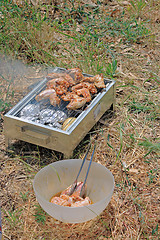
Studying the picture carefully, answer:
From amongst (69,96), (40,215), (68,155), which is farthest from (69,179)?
(69,96)

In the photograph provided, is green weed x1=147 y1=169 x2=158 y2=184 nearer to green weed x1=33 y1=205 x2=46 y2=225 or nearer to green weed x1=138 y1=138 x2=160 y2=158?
green weed x1=138 y1=138 x2=160 y2=158

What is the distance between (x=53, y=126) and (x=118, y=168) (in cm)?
78

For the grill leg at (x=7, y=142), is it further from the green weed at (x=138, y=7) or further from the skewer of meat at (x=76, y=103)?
the green weed at (x=138, y=7)

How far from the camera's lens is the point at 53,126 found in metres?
3.30

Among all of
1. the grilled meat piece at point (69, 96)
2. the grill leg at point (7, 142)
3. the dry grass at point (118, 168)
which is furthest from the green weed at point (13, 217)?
A: the grilled meat piece at point (69, 96)

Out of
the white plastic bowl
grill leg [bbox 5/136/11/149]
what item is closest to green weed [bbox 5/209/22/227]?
the white plastic bowl

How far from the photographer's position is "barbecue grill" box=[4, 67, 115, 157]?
3197 millimetres

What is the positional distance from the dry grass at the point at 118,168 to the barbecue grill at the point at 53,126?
0.72ft

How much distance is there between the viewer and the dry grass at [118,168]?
2805mm

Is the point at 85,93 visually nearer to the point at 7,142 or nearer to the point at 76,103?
the point at 76,103

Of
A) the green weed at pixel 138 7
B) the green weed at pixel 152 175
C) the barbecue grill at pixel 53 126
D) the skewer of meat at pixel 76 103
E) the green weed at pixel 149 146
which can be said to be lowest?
the green weed at pixel 152 175

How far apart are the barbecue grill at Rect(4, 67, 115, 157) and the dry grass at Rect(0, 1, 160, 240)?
22cm

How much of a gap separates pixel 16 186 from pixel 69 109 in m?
0.93

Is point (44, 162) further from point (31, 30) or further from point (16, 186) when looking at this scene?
point (31, 30)
